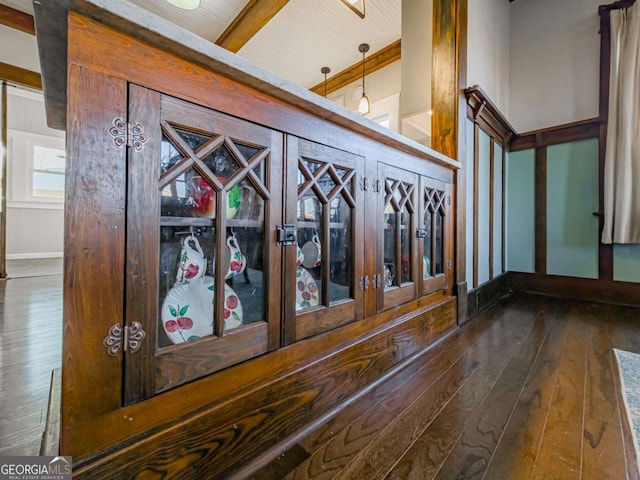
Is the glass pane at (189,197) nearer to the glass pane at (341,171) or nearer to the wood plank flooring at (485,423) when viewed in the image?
the glass pane at (341,171)

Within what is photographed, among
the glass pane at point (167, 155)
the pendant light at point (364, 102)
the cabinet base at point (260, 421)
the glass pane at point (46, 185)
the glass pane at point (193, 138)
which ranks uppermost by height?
the pendant light at point (364, 102)

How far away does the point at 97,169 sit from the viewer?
55 centimetres

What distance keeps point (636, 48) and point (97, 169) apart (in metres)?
4.00

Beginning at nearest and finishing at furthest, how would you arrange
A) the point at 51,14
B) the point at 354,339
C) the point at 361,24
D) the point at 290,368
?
the point at 51,14 → the point at 290,368 → the point at 354,339 → the point at 361,24

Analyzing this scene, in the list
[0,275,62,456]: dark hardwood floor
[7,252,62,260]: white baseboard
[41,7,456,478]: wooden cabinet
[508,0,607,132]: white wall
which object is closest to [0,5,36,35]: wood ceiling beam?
[0,275,62,456]: dark hardwood floor

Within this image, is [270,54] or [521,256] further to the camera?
[270,54]

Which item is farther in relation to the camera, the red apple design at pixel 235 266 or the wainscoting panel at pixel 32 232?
the wainscoting panel at pixel 32 232

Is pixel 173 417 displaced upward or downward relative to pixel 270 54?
downward

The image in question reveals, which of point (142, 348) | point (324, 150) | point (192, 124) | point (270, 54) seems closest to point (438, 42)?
point (324, 150)

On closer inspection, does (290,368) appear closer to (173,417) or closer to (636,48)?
(173,417)

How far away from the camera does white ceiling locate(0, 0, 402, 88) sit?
3.14 metres

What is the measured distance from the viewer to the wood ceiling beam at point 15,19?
3.15m

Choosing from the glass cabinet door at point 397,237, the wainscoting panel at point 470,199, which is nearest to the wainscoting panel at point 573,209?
the wainscoting panel at point 470,199

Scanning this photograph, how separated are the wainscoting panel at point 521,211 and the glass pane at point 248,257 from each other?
3.20m
